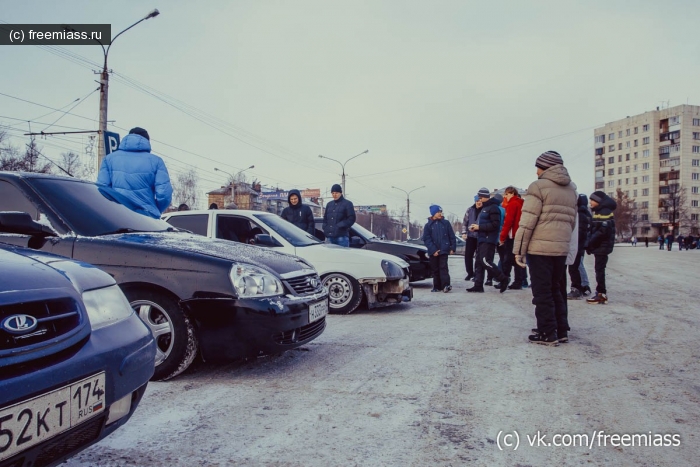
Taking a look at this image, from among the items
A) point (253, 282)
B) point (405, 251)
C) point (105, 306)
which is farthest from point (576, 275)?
point (105, 306)

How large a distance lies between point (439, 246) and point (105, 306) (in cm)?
773

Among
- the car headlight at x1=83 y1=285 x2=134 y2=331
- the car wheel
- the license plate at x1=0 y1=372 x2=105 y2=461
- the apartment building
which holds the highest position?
the apartment building

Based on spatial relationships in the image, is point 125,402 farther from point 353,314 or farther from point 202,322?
point 353,314

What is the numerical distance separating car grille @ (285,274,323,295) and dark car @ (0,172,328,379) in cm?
18

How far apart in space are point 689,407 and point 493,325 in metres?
2.82

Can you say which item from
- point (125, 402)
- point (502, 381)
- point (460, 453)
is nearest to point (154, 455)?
point (125, 402)

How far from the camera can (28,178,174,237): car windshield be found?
3.69m

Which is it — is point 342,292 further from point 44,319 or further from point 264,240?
point 44,319

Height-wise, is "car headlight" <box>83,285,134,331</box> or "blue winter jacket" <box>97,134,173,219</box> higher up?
"blue winter jacket" <box>97,134,173,219</box>

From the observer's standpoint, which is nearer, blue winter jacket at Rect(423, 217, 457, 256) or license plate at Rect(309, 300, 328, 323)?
license plate at Rect(309, 300, 328, 323)

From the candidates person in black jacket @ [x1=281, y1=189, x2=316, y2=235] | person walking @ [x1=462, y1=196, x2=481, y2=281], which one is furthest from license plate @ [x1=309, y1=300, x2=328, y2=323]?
person walking @ [x1=462, y1=196, x2=481, y2=281]

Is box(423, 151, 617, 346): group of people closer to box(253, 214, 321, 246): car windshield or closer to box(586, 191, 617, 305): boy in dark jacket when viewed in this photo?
box(586, 191, 617, 305): boy in dark jacket

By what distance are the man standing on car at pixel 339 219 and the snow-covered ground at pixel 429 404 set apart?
414 centimetres

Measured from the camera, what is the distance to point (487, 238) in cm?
932
